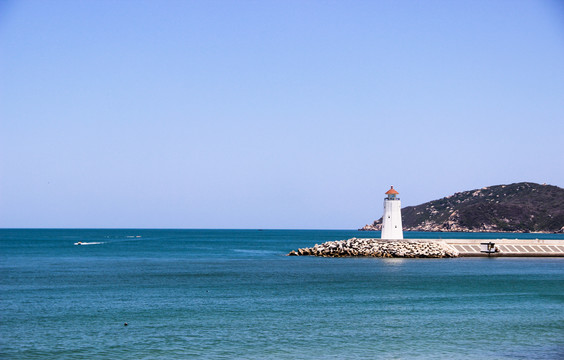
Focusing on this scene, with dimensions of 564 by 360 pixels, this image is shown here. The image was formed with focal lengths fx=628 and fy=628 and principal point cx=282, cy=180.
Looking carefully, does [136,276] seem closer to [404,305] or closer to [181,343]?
[404,305]

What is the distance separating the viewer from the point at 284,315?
35.0 meters

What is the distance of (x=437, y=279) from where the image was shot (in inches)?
2189

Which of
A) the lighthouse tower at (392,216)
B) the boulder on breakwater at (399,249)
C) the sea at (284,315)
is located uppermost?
the lighthouse tower at (392,216)

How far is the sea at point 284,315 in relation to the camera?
2617 centimetres

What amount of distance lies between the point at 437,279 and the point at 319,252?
35872 millimetres

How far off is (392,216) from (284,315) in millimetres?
47890

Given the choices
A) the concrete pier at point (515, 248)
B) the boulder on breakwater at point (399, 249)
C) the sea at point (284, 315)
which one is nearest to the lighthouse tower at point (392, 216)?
the boulder on breakwater at point (399, 249)

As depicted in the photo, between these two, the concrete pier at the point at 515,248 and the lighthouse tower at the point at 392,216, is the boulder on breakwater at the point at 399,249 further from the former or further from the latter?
the concrete pier at the point at 515,248

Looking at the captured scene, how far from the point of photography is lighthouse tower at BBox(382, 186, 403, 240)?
8000cm

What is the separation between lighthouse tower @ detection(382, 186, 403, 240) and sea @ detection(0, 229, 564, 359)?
60.7 ft

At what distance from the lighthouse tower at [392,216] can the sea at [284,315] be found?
728 inches

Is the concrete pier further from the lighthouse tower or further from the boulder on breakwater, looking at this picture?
the lighthouse tower

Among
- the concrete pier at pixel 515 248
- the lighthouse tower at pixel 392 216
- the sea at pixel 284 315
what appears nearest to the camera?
the sea at pixel 284 315

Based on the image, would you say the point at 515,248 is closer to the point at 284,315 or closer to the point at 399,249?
the point at 399,249
